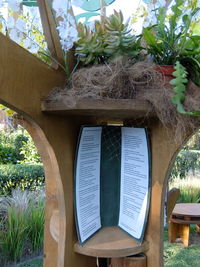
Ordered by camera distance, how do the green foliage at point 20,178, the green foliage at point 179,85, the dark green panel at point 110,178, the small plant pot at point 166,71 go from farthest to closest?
the green foliage at point 20,178, the dark green panel at point 110,178, the small plant pot at point 166,71, the green foliage at point 179,85

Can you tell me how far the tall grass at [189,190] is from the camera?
447 cm

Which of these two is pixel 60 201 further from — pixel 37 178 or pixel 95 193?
pixel 37 178

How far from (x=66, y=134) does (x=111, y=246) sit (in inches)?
15.8

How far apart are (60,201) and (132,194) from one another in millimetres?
266

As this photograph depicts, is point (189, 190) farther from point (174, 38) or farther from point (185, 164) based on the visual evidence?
point (174, 38)

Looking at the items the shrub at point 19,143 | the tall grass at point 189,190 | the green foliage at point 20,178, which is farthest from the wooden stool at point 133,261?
the shrub at point 19,143

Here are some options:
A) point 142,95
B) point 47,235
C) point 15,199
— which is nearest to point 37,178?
point 15,199

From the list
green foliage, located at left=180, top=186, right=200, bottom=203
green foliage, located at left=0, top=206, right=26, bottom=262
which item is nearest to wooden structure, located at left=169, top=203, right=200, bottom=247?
green foliage, located at left=180, top=186, right=200, bottom=203

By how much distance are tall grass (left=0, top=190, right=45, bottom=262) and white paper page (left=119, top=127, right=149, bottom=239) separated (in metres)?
1.95

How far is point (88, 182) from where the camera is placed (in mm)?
1218

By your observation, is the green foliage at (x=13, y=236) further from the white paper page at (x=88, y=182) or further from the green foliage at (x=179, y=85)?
the green foliage at (x=179, y=85)

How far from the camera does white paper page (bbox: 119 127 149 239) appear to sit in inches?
45.8

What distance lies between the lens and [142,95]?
38.3 inches

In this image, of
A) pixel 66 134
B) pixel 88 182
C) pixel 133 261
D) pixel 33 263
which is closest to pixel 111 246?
pixel 133 261
